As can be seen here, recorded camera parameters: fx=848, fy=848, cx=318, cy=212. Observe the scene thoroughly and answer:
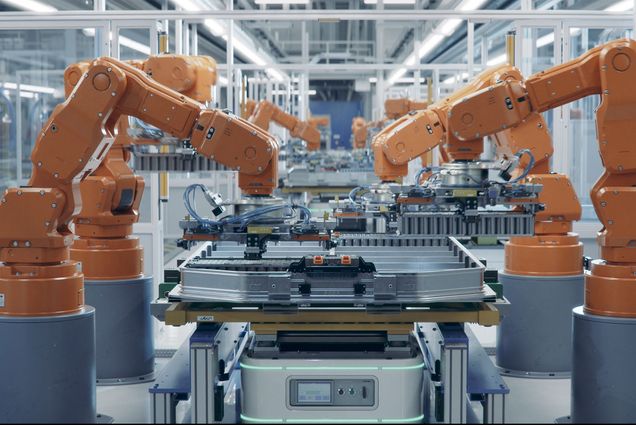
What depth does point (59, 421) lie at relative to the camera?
3920 millimetres

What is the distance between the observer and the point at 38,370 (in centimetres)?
396

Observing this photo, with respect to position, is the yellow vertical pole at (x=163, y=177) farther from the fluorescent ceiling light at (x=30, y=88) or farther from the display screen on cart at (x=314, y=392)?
the fluorescent ceiling light at (x=30, y=88)

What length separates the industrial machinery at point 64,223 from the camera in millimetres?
3936

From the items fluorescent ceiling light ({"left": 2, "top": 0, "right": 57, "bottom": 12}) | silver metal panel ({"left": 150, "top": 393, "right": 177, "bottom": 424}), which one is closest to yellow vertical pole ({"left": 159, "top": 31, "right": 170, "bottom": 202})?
silver metal panel ({"left": 150, "top": 393, "right": 177, "bottom": 424})

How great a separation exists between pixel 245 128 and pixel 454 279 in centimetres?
117

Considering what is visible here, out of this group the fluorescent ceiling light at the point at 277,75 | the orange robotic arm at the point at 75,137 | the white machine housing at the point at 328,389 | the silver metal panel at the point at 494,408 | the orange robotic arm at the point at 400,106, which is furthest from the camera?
the fluorescent ceiling light at the point at 277,75

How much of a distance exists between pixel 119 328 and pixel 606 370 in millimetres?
2959

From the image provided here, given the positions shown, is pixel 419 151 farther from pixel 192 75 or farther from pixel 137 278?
pixel 137 278

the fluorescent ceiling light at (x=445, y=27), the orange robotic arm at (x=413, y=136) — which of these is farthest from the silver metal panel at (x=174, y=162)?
the fluorescent ceiling light at (x=445, y=27)

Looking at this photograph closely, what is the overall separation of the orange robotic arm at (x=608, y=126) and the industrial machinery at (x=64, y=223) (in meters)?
1.38

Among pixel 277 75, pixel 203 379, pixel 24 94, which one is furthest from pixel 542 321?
pixel 277 75

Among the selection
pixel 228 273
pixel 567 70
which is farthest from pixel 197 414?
pixel 567 70

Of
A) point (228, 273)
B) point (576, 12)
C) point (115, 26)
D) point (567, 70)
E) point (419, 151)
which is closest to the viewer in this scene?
point (228, 273)

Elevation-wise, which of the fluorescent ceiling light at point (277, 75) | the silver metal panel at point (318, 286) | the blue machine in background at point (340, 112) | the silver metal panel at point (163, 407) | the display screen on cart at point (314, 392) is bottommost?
the silver metal panel at point (163, 407)
